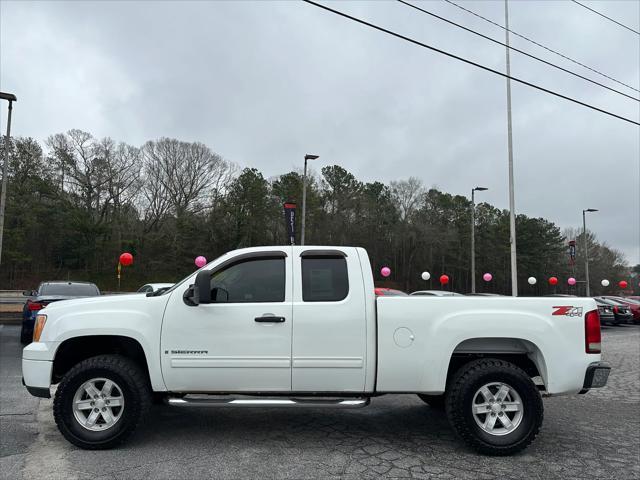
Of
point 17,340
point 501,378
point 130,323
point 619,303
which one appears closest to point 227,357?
point 130,323

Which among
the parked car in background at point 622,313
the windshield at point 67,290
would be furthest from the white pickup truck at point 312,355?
the parked car in background at point 622,313

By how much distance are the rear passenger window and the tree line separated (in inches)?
2054

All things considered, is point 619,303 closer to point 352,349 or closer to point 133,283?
point 352,349

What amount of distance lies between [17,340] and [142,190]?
5347 centimetres

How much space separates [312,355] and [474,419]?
168 centimetres

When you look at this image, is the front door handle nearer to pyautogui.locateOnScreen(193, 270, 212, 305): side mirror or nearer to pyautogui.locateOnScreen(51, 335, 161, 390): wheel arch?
pyautogui.locateOnScreen(193, 270, 212, 305): side mirror

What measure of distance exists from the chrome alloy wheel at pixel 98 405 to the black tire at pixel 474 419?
128 inches

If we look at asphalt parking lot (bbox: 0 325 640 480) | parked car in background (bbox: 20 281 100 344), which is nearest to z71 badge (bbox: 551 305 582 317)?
asphalt parking lot (bbox: 0 325 640 480)

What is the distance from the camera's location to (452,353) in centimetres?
495

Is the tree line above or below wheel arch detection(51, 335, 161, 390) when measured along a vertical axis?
above

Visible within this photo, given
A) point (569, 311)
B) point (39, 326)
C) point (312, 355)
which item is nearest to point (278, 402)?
point (312, 355)

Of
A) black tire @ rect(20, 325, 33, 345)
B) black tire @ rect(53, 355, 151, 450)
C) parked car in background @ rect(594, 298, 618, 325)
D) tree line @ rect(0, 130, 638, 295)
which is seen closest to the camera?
black tire @ rect(53, 355, 151, 450)

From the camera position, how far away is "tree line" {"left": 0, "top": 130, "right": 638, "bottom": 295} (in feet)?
185

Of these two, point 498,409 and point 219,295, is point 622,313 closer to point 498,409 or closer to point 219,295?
point 498,409
